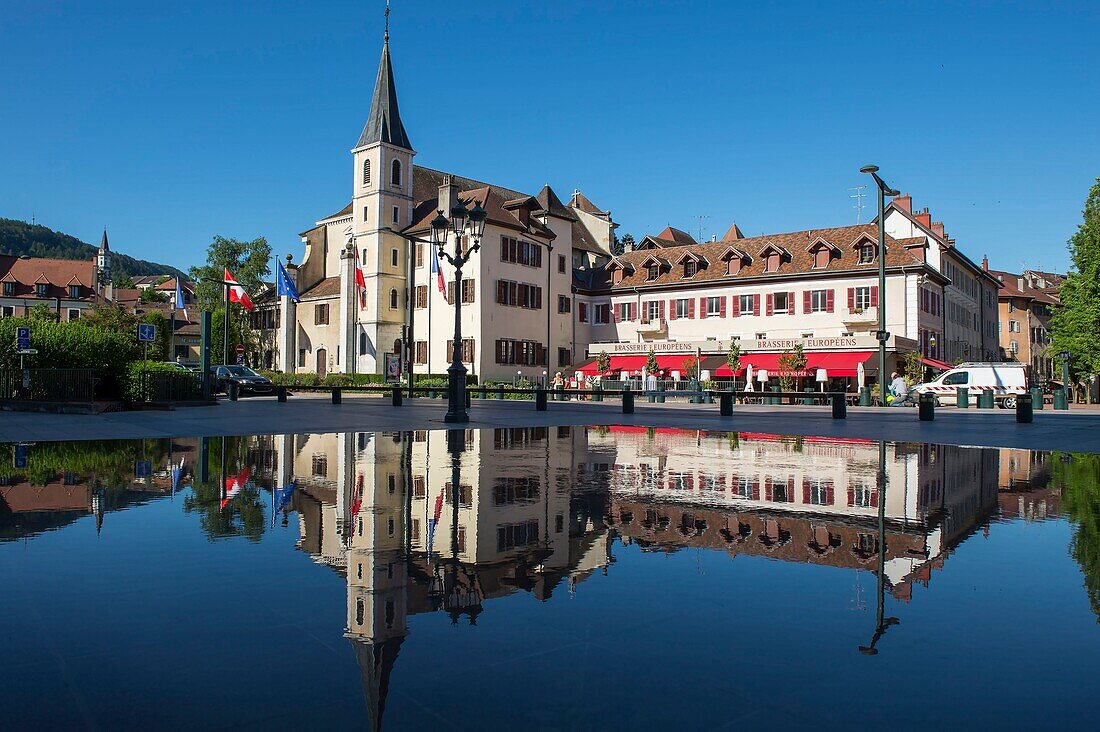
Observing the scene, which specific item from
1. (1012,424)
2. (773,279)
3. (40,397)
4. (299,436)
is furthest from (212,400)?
(773,279)

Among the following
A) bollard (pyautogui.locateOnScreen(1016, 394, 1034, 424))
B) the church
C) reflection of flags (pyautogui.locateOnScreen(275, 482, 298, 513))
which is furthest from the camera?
the church

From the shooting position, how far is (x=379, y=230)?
2525 inches

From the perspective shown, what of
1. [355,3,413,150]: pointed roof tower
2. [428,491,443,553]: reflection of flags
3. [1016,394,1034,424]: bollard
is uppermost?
[355,3,413,150]: pointed roof tower

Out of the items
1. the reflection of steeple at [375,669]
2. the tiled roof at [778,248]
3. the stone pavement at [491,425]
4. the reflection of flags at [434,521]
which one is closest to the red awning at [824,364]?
the tiled roof at [778,248]

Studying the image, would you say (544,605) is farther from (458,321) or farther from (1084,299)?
(1084,299)

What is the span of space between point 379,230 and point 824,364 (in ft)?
112

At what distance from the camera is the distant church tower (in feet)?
211

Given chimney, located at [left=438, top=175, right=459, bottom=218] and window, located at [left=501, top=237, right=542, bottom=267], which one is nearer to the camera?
chimney, located at [left=438, top=175, right=459, bottom=218]

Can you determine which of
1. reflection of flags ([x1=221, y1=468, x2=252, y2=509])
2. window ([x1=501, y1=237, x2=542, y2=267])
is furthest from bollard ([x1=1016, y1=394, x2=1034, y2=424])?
window ([x1=501, y1=237, x2=542, y2=267])

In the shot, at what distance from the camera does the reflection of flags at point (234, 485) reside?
26.2ft

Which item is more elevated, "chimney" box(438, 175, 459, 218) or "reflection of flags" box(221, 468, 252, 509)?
"chimney" box(438, 175, 459, 218)

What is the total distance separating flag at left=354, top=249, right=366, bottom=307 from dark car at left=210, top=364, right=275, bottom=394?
17.0 meters

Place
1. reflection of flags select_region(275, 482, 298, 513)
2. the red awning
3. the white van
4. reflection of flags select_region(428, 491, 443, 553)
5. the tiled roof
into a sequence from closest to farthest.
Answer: reflection of flags select_region(428, 491, 443, 553) < reflection of flags select_region(275, 482, 298, 513) < the white van < the red awning < the tiled roof

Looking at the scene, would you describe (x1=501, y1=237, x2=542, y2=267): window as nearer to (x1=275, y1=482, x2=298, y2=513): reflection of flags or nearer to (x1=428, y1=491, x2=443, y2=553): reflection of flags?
(x1=275, y1=482, x2=298, y2=513): reflection of flags
